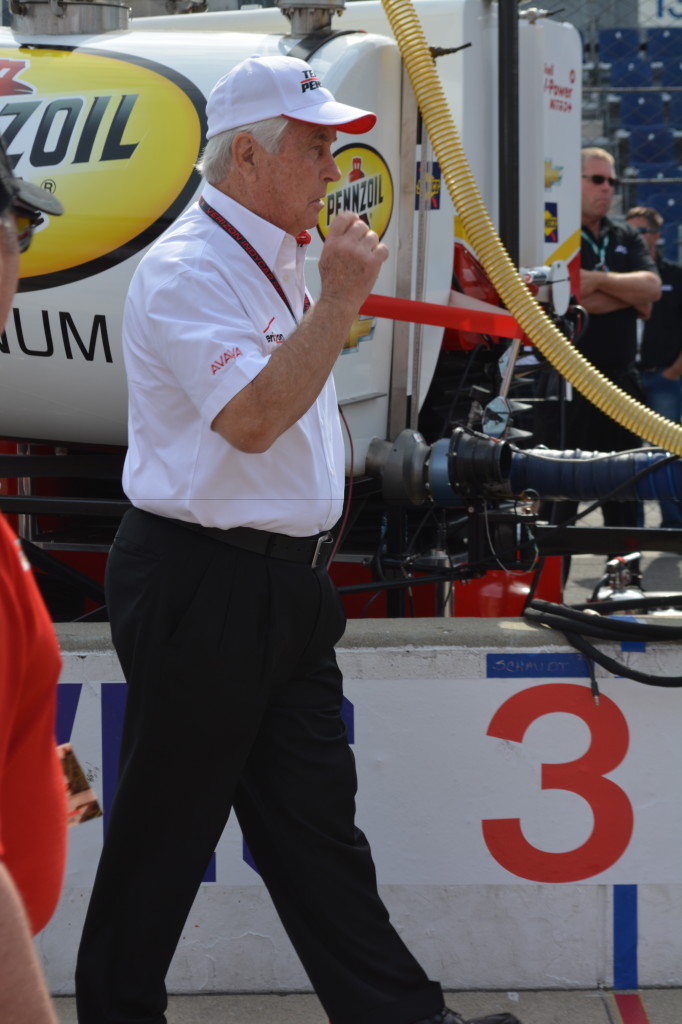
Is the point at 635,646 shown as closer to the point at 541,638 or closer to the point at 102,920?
the point at 541,638

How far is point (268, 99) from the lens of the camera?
228cm

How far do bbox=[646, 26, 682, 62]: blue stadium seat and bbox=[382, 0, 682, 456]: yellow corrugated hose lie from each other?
9378mm

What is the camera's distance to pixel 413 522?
4.50 meters

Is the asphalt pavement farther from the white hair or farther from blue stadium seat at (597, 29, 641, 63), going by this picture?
blue stadium seat at (597, 29, 641, 63)

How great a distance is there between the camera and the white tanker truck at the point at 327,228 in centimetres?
347

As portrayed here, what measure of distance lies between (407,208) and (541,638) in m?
1.45

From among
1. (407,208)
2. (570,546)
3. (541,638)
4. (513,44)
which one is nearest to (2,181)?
(541,638)

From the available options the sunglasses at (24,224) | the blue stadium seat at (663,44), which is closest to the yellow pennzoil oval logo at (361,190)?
the sunglasses at (24,224)

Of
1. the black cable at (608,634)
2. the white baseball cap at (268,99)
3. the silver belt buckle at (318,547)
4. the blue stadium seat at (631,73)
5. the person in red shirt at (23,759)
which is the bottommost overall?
the black cable at (608,634)

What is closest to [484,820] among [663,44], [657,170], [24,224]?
[24,224]

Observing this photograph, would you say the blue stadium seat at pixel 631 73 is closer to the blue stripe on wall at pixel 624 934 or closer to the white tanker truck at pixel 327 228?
the white tanker truck at pixel 327 228

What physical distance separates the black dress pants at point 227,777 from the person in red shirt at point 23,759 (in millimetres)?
972

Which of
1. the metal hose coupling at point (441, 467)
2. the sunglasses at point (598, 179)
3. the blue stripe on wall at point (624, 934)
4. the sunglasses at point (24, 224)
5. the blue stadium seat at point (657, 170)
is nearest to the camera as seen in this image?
the sunglasses at point (24, 224)

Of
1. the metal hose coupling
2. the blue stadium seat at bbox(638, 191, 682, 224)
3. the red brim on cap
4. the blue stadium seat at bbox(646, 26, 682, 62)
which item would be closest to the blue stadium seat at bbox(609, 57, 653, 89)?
the blue stadium seat at bbox(646, 26, 682, 62)
